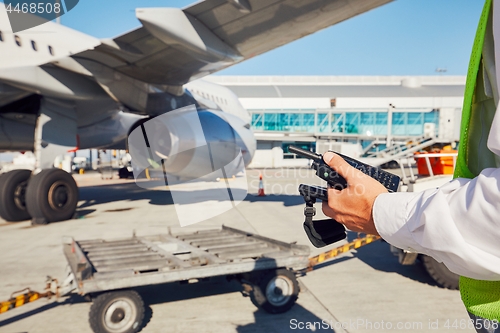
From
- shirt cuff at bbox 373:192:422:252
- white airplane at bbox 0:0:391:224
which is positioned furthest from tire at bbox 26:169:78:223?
shirt cuff at bbox 373:192:422:252

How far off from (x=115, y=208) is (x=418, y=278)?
8.84m

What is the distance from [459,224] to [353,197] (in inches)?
15.1

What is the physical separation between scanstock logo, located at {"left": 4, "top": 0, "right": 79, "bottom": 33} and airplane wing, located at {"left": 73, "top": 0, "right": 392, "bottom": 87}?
1.19 m

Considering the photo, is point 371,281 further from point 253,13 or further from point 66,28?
point 66,28

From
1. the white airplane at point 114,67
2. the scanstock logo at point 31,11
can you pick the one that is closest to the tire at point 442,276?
the white airplane at point 114,67

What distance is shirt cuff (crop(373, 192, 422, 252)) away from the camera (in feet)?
4.10

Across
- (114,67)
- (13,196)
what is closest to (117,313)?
(114,67)

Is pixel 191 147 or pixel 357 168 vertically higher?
pixel 191 147

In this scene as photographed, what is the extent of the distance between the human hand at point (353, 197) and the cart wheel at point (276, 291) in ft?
9.27

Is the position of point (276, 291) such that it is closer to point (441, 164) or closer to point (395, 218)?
point (395, 218)

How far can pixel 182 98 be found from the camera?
11.1 meters

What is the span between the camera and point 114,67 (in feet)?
29.6

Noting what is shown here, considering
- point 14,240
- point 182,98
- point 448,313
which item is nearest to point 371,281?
point 448,313

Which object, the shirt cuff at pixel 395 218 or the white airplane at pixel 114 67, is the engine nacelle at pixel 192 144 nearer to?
the white airplane at pixel 114 67
